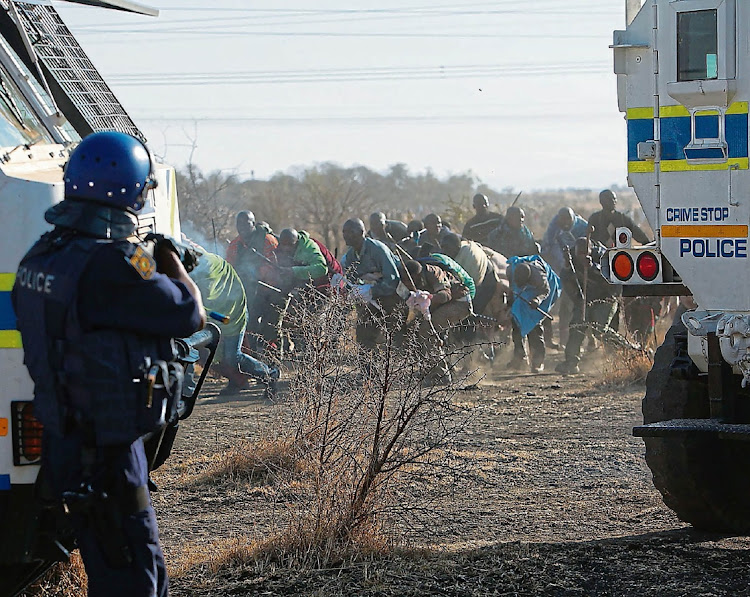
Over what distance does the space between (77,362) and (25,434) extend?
66 centimetres

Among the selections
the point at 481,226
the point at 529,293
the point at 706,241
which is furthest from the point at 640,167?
the point at 481,226

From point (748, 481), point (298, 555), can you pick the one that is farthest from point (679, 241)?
point (298, 555)

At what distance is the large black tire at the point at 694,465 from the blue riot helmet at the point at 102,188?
129 inches

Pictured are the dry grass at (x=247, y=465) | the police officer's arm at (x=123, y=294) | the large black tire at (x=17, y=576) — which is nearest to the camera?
the police officer's arm at (x=123, y=294)

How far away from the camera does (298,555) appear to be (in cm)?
582

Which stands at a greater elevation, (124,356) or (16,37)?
(16,37)

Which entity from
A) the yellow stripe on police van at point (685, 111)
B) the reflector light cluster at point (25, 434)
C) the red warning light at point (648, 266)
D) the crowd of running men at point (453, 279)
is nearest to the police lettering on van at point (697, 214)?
the red warning light at point (648, 266)

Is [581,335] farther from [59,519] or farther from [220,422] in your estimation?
[59,519]

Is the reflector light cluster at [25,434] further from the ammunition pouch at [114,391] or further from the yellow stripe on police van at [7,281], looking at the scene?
the ammunition pouch at [114,391]

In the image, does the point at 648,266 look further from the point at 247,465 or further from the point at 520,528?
the point at 247,465

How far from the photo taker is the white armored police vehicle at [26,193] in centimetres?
440

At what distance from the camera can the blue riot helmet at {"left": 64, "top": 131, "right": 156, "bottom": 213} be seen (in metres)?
4.07

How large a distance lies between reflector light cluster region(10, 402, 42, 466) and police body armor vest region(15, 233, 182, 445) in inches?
17.7

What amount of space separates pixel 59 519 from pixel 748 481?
370cm
